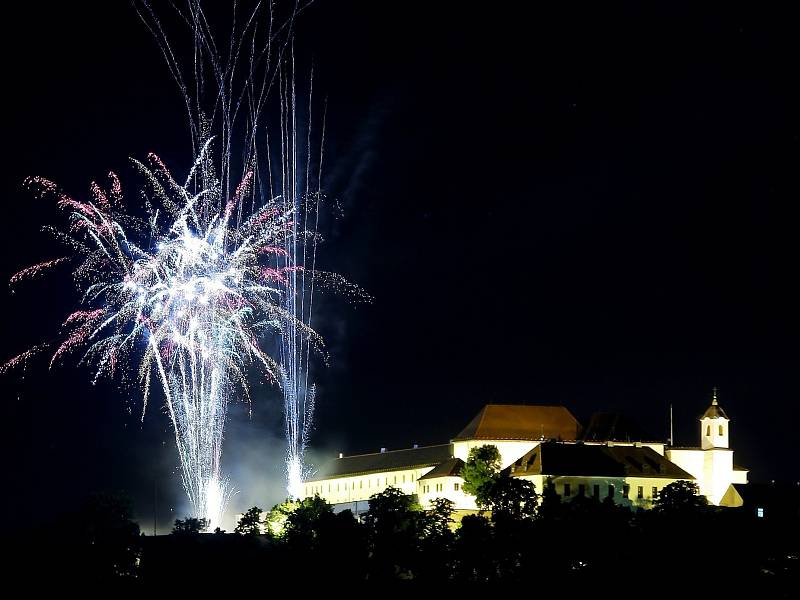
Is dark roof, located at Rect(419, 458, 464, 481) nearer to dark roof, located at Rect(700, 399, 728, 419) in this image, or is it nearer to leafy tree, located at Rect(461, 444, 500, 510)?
leafy tree, located at Rect(461, 444, 500, 510)

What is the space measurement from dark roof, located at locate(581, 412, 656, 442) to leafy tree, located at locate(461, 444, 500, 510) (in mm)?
12858

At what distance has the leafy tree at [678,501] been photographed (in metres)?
93.6

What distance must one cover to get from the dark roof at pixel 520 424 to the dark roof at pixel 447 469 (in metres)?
3.49

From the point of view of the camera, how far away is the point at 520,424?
140500 mm

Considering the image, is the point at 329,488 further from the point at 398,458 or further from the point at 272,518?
the point at 272,518

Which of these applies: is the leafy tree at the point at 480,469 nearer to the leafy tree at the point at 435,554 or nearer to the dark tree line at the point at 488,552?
A: the dark tree line at the point at 488,552

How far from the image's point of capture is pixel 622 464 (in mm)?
125250

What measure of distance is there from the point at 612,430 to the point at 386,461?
26760 mm

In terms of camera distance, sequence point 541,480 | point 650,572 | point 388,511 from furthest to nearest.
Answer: point 541,480, point 388,511, point 650,572

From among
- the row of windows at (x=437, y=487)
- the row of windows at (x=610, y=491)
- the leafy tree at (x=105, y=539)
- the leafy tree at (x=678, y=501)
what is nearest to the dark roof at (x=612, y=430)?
the row of windows at (x=610, y=491)

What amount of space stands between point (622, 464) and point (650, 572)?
47676 millimetres

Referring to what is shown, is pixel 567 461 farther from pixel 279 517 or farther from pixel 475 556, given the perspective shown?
pixel 475 556

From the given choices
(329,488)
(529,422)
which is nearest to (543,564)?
(529,422)

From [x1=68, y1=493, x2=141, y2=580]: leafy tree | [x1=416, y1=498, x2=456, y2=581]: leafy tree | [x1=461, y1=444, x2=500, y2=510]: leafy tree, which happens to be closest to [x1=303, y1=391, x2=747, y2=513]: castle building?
[x1=461, y1=444, x2=500, y2=510]: leafy tree
